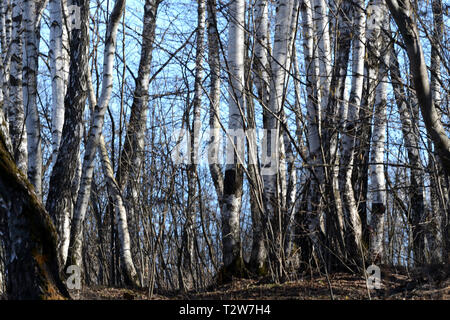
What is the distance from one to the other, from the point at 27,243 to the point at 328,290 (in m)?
3.15

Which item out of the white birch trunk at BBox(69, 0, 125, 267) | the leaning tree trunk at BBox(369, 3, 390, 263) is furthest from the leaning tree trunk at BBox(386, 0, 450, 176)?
the white birch trunk at BBox(69, 0, 125, 267)

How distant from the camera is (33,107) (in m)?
7.45

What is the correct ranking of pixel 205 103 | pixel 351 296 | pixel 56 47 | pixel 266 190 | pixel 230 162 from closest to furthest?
pixel 351 296 < pixel 266 190 < pixel 230 162 < pixel 56 47 < pixel 205 103

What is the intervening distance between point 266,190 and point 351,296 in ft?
6.25

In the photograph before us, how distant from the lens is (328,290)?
5.53 meters

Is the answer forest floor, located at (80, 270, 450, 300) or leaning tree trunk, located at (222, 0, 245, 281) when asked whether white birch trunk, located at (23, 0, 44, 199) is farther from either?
leaning tree trunk, located at (222, 0, 245, 281)

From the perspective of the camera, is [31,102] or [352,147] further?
[31,102]

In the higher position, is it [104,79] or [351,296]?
[104,79]

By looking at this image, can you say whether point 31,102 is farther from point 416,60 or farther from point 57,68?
point 416,60

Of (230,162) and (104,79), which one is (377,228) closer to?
(230,162)

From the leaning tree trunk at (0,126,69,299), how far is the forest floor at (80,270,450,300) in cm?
143

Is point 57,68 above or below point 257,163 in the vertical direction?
above

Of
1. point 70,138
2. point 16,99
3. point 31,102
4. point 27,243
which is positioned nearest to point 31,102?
point 31,102
